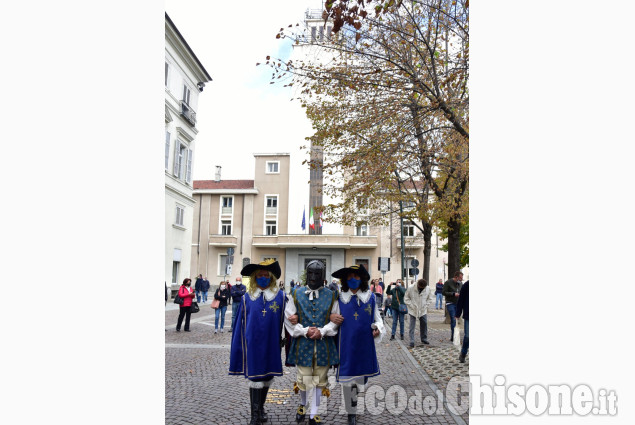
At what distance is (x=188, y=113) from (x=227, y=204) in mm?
19490

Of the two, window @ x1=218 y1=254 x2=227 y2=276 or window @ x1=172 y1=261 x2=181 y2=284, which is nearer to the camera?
window @ x1=172 y1=261 x2=181 y2=284

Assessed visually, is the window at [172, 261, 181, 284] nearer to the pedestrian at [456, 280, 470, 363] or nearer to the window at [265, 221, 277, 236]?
the window at [265, 221, 277, 236]

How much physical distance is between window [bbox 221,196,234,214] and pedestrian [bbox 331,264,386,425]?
42.5 meters

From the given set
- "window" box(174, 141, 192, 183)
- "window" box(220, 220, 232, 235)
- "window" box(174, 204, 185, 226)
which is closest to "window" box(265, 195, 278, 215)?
"window" box(220, 220, 232, 235)

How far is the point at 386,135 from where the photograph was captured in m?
9.91

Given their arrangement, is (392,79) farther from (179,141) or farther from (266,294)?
(179,141)

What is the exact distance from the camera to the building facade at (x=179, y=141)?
2605cm

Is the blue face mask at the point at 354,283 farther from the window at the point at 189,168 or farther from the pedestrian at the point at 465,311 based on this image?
the window at the point at 189,168

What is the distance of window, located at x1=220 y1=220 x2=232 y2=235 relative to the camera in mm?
46906

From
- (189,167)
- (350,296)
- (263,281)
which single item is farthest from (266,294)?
(189,167)
